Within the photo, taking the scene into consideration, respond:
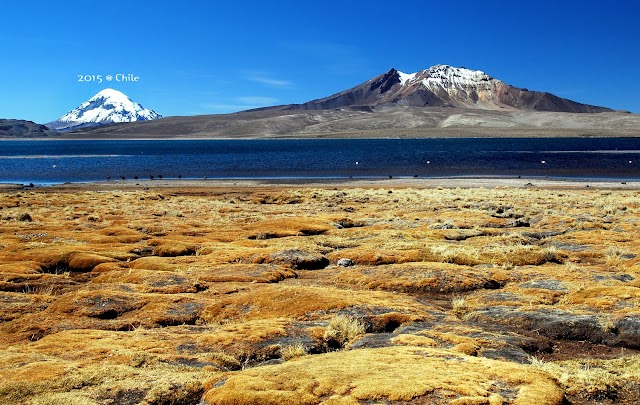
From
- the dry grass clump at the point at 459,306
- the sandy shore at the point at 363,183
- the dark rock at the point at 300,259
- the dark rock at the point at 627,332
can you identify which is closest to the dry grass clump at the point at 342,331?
the dry grass clump at the point at 459,306

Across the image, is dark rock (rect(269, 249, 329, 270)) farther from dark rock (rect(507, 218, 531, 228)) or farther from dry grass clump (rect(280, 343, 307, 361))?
dark rock (rect(507, 218, 531, 228))

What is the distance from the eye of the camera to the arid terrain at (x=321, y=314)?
952 cm

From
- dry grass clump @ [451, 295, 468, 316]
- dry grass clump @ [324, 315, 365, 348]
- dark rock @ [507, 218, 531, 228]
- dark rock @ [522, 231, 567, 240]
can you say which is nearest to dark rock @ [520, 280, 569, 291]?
dry grass clump @ [451, 295, 468, 316]

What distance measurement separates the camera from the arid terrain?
9516 millimetres

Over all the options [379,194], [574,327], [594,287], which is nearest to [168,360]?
[574,327]

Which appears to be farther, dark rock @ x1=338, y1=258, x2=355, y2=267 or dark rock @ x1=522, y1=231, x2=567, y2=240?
dark rock @ x1=522, y1=231, x2=567, y2=240

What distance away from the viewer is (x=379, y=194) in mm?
61250

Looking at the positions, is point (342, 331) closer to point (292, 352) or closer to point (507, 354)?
point (292, 352)

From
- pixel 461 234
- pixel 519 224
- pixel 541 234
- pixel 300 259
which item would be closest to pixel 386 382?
pixel 300 259

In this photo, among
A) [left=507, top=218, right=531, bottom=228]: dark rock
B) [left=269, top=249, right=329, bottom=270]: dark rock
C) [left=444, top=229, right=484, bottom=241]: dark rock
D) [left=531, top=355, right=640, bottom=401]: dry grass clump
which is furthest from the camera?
[left=507, top=218, right=531, bottom=228]: dark rock

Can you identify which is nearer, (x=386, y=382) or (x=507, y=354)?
(x=386, y=382)

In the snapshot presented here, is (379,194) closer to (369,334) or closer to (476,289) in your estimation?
(476,289)

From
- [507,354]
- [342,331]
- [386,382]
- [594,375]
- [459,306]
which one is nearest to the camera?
[386,382]

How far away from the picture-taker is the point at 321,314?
48.2 feet
